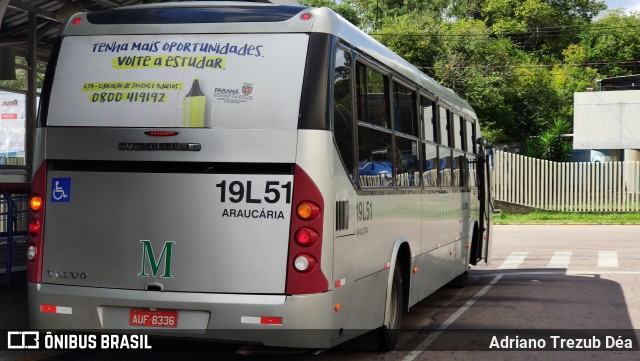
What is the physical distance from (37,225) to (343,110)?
8.38ft

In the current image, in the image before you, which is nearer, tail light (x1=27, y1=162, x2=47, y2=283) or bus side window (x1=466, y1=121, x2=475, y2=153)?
tail light (x1=27, y1=162, x2=47, y2=283)

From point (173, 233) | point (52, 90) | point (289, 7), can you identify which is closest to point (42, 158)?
point (52, 90)

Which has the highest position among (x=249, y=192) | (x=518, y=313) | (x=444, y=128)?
(x=444, y=128)

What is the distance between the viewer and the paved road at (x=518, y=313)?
8.16m

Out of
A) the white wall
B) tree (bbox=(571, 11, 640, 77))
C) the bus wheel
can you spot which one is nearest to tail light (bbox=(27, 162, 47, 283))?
the bus wheel

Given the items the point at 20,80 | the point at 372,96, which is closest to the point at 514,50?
the point at 20,80

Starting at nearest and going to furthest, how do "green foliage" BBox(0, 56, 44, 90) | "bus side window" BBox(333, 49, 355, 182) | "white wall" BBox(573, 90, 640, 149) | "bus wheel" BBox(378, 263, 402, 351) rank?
"bus side window" BBox(333, 49, 355, 182)
"bus wheel" BBox(378, 263, 402, 351)
"green foliage" BBox(0, 56, 44, 90)
"white wall" BBox(573, 90, 640, 149)

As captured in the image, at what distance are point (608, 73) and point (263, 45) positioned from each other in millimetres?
70925

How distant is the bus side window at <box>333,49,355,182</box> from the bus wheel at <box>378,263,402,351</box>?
1.83 meters

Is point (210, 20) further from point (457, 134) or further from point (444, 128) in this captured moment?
point (457, 134)

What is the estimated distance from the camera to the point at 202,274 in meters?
6.33

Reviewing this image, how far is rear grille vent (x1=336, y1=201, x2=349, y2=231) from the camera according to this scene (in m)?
6.52

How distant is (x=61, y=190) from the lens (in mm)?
6715

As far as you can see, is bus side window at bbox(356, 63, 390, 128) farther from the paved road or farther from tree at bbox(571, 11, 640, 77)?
tree at bbox(571, 11, 640, 77)
